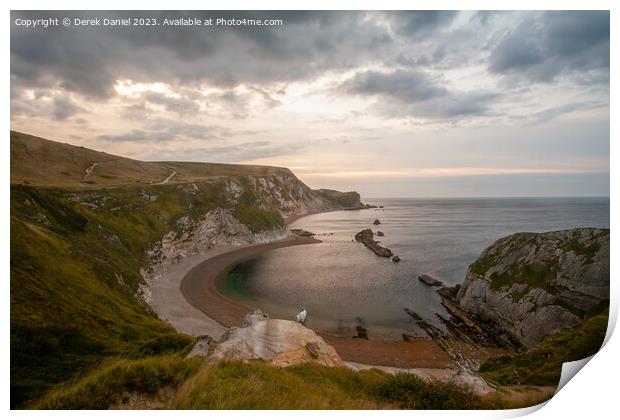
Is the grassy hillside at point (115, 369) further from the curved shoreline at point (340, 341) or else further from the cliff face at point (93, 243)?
the curved shoreline at point (340, 341)

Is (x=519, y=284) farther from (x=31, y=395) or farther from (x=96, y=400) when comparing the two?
(x=31, y=395)

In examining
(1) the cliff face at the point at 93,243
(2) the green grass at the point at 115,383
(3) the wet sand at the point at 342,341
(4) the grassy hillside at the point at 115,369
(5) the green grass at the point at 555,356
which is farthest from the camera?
(3) the wet sand at the point at 342,341

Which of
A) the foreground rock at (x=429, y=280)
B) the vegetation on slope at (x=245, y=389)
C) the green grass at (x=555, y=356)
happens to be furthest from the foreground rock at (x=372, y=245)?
the vegetation on slope at (x=245, y=389)

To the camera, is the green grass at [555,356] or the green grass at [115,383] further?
the green grass at [555,356]

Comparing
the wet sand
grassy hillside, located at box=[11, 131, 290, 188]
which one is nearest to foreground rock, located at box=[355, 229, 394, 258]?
the wet sand

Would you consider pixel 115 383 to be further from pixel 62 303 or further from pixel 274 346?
pixel 62 303

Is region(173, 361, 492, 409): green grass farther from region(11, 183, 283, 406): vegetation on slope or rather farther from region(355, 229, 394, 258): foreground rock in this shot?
region(355, 229, 394, 258): foreground rock
